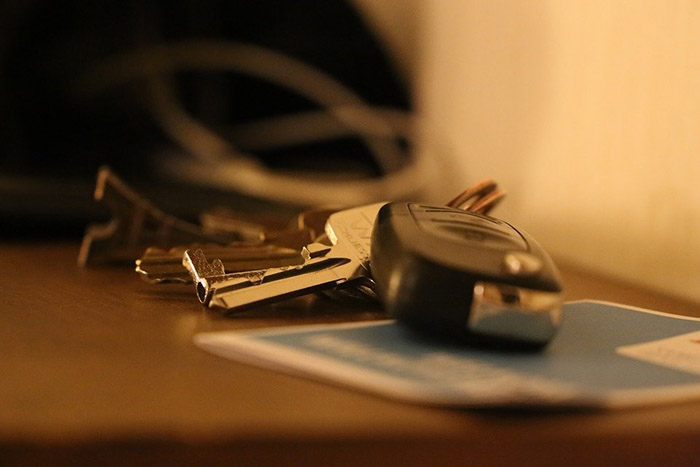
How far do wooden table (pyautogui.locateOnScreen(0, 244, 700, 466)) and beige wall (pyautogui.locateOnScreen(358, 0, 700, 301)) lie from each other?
0.29 meters

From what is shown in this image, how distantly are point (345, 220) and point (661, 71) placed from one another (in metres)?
0.25

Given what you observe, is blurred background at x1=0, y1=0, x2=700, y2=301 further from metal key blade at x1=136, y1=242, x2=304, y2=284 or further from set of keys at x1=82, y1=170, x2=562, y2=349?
metal key blade at x1=136, y1=242, x2=304, y2=284

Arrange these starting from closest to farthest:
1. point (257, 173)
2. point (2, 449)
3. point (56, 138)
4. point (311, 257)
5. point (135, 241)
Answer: point (2, 449)
point (311, 257)
point (135, 241)
point (257, 173)
point (56, 138)

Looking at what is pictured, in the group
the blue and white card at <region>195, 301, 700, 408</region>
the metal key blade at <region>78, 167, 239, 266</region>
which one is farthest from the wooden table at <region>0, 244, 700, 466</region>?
the metal key blade at <region>78, 167, 239, 266</region>

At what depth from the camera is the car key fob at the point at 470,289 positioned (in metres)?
0.32

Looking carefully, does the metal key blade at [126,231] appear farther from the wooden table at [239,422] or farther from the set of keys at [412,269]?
the wooden table at [239,422]

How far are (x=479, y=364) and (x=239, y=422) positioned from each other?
99 millimetres

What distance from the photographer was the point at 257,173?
1.09 meters

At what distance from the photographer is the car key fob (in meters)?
0.32

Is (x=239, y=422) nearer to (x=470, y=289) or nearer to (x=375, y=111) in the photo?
(x=470, y=289)

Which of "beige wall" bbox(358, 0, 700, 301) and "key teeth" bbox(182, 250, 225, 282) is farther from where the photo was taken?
"beige wall" bbox(358, 0, 700, 301)

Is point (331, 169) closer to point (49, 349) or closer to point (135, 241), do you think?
point (135, 241)

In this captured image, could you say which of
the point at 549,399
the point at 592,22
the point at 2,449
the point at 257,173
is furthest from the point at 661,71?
the point at 257,173

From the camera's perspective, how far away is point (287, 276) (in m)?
0.40
